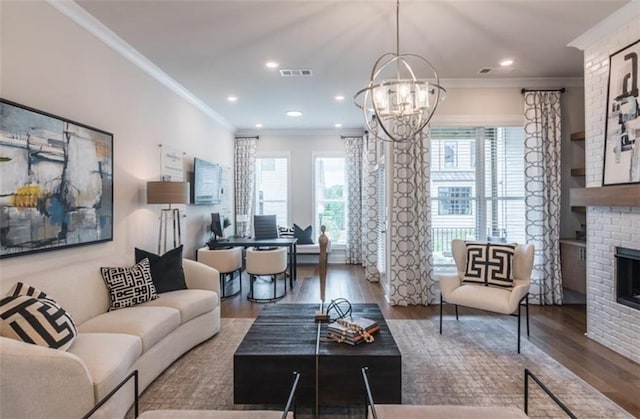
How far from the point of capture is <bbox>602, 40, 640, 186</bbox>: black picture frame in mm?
2807

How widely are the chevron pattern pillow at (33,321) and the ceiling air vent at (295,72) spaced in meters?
3.21

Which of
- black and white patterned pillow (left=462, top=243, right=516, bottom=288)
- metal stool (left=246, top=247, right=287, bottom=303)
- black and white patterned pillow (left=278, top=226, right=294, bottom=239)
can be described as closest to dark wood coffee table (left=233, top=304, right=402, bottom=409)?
black and white patterned pillow (left=462, top=243, right=516, bottom=288)

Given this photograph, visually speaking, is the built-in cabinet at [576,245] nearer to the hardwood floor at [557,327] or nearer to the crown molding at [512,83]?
the hardwood floor at [557,327]

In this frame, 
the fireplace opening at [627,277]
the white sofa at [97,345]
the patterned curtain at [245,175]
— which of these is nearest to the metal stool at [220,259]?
the white sofa at [97,345]

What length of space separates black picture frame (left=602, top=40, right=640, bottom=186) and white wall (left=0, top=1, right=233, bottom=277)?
4615 mm

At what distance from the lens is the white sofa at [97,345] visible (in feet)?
5.38

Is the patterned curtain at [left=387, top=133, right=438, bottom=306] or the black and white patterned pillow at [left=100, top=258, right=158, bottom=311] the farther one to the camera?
the patterned curtain at [left=387, top=133, right=438, bottom=306]

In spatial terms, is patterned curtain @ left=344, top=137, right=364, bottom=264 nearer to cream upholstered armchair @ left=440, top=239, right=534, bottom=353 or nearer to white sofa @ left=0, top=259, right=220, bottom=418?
cream upholstered armchair @ left=440, top=239, right=534, bottom=353

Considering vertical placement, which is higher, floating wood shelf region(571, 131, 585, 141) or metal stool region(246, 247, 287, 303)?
floating wood shelf region(571, 131, 585, 141)

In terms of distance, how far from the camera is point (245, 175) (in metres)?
7.15

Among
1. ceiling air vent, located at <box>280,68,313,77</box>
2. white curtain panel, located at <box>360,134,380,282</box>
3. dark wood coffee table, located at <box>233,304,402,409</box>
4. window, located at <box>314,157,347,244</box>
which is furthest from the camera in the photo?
window, located at <box>314,157,347,244</box>

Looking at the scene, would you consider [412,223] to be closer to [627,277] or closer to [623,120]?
[627,277]

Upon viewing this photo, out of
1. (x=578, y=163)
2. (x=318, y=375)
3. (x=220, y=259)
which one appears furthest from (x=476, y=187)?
(x=220, y=259)

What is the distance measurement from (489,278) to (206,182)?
4318mm
